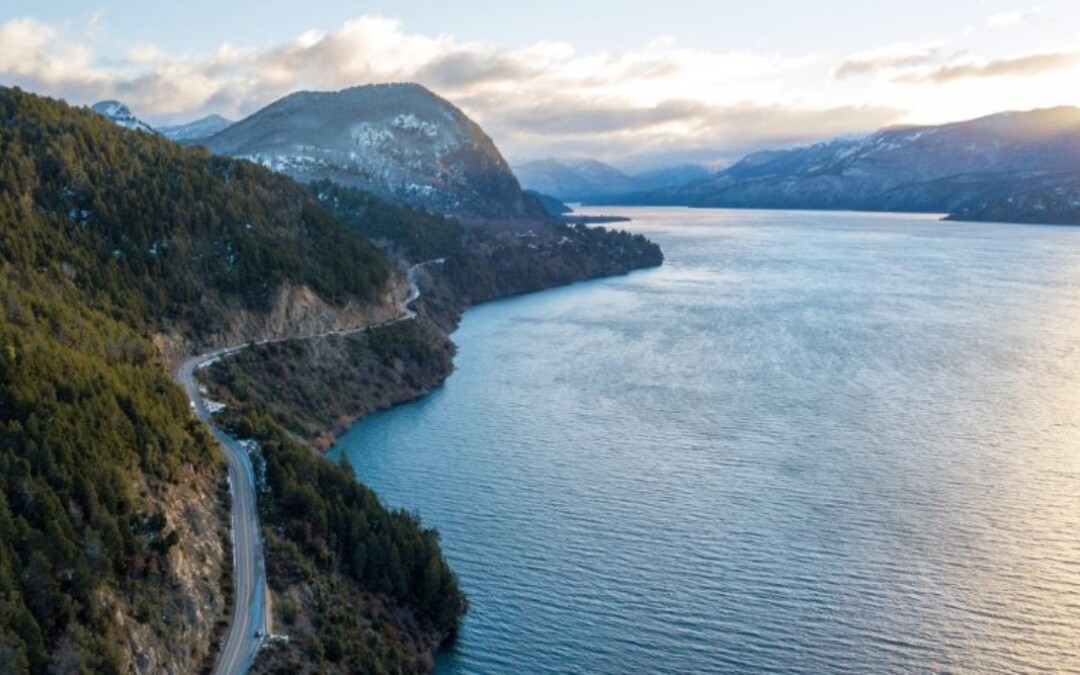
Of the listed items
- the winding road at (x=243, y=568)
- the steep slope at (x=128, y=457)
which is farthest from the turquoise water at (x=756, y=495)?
the winding road at (x=243, y=568)

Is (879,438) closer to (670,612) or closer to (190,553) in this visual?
(670,612)

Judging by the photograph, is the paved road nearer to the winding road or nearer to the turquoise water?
the winding road

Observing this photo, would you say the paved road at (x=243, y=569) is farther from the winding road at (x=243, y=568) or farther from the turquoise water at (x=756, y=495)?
the turquoise water at (x=756, y=495)

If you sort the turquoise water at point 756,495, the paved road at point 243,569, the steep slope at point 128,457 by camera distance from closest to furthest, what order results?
the steep slope at point 128,457 → the paved road at point 243,569 → the turquoise water at point 756,495

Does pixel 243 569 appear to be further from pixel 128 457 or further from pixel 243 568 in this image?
pixel 128 457

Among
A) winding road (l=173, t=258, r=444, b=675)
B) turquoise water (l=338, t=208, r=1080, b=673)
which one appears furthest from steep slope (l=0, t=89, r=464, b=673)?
turquoise water (l=338, t=208, r=1080, b=673)

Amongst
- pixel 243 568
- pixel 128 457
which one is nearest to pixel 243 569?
pixel 243 568

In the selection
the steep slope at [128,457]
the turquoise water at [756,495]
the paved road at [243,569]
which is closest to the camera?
the steep slope at [128,457]
